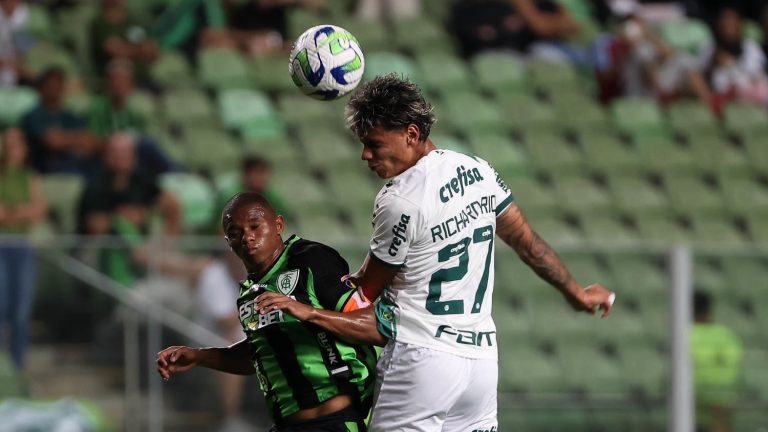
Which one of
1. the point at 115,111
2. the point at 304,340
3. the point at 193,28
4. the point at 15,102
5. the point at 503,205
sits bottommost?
the point at 304,340

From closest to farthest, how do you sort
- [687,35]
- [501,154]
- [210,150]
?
1. [210,150]
2. [501,154]
3. [687,35]

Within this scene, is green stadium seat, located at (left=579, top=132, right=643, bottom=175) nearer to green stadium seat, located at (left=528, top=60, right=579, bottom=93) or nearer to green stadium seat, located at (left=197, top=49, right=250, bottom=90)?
green stadium seat, located at (left=528, top=60, right=579, bottom=93)

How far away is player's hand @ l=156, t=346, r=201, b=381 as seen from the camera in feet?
15.7

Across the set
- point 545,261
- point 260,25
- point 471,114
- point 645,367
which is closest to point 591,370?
point 645,367

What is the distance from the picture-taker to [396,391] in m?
4.55

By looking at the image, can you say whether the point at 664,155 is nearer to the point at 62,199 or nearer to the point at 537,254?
the point at 62,199

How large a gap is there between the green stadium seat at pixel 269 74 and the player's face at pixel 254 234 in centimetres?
751

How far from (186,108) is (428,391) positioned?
735 centimetres

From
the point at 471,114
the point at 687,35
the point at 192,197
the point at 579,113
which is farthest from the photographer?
the point at 687,35

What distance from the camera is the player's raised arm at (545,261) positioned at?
4973 millimetres

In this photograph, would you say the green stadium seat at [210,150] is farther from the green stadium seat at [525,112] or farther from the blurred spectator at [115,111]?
the green stadium seat at [525,112]

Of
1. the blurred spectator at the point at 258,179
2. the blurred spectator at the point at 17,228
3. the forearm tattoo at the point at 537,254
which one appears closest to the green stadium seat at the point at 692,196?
the blurred spectator at the point at 258,179

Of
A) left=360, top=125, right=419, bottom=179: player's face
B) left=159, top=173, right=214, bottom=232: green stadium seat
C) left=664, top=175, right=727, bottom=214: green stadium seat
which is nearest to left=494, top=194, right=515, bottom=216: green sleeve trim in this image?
left=360, top=125, right=419, bottom=179: player's face

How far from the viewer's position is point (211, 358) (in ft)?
16.0
